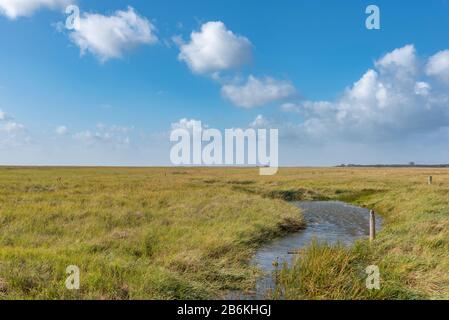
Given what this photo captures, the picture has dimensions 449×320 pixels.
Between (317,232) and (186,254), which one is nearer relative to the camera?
(186,254)

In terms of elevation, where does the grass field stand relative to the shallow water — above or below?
above

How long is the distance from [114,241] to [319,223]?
14878 mm

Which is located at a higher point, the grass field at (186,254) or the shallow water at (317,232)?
the grass field at (186,254)

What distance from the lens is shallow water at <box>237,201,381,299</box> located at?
12927 millimetres

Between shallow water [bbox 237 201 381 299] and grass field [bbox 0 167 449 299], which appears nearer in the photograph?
grass field [bbox 0 167 449 299]

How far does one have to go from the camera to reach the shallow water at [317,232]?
12927mm

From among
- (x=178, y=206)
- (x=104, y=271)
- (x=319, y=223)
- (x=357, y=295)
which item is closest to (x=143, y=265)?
(x=104, y=271)

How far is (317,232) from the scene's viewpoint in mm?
21156

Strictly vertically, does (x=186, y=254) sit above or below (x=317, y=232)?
above

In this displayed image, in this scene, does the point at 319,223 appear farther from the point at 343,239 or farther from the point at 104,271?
the point at 104,271

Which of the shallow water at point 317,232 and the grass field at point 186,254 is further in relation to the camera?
the shallow water at point 317,232
